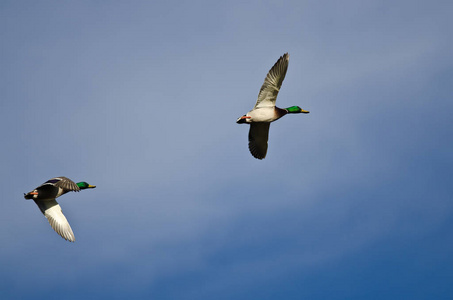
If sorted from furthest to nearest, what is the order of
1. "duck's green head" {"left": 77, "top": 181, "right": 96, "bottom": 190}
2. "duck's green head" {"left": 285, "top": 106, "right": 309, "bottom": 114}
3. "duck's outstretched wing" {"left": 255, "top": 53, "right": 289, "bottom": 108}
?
"duck's green head" {"left": 77, "top": 181, "right": 96, "bottom": 190}, "duck's green head" {"left": 285, "top": 106, "right": 309, "bottom": 114}, "duck's outstretched wing" {"left": 255, "top": 53, "right": 289, "bottom": 108}

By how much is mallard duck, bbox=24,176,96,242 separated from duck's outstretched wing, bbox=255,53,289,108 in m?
9.48

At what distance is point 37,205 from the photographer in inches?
1259

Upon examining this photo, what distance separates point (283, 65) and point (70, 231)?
12.5m

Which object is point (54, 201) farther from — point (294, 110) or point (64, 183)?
point (294, 110)

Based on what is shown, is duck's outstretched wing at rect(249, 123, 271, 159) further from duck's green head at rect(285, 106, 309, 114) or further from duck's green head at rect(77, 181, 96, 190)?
duck's green head at rect(77, 181, 96, 190)

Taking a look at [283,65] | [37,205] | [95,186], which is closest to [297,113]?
[283,65]

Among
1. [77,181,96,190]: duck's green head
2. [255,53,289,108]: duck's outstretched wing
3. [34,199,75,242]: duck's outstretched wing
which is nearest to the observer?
[255,53,289,108]: duck's outstretched wing

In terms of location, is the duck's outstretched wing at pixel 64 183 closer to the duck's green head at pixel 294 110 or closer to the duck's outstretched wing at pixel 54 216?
the duck's outstretched wing at pixel 54 216

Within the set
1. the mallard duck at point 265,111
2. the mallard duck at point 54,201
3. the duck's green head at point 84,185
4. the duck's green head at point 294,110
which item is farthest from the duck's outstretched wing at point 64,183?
the duck's green head at point 294,110

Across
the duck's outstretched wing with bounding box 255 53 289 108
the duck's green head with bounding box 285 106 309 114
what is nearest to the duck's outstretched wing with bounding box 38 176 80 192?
the duck's outstretched wing with bounding box 255 53 289 108

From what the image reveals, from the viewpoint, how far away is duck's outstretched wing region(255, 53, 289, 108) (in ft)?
98.0

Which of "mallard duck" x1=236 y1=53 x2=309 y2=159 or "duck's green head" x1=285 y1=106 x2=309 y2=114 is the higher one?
"duck's green head" x1=285 y1=106 x2=309 y2=114

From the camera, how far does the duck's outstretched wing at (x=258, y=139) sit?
32594mm

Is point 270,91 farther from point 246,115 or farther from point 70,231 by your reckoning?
point 70,231
